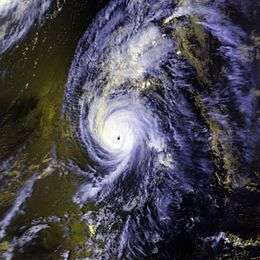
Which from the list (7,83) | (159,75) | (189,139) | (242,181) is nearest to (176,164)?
(189,139)

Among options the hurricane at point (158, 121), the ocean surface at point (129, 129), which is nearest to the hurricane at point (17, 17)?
the ocean surface at point (129, 129)

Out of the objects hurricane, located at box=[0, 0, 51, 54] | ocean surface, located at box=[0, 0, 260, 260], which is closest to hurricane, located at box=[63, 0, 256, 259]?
ocean surface, located at box=[0, 0, 260, 260]

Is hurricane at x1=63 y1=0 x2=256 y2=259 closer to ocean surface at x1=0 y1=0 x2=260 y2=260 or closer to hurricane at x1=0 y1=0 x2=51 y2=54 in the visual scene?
ocean surface at x1=0 y1=0 x2=260 y2=260

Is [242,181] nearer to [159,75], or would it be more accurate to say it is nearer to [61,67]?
[159,75]

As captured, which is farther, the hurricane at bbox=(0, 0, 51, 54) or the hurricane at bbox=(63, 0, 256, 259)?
the hurricane at bbox=(0, 0, 51, 54)

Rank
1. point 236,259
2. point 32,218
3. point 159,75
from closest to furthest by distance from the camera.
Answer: point 236,259 → point 32,218 → point 159,75

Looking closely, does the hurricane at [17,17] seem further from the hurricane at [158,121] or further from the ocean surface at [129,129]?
the hurricane at [158,121]
